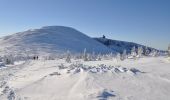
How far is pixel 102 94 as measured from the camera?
14.3 m

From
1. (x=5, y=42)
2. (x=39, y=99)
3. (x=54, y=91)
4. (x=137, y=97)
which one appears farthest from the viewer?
(x=5, y=42)

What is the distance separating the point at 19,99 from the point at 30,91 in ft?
6.80

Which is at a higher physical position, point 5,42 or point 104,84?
point 5,42

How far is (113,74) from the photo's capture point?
18469mm

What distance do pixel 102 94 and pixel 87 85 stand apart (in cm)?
222

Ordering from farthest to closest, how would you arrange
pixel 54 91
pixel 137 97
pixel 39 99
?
pixel 54 91, pixel 39 99, pixel 137 97

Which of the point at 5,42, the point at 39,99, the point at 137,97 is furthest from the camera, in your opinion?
the point at 5,42

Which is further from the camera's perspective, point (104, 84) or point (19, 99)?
point (104, 84)

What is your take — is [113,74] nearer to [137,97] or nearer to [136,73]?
[136,73]

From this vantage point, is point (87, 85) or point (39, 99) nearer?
point (39, 99)

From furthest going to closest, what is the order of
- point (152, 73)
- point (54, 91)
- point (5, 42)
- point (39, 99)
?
1. point (5, 42)
2. point (152, 73)
3. point (54, 91)
4. point (39, 99)

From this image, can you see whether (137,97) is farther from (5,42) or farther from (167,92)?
(5,42)

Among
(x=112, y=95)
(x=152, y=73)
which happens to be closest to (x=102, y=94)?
(x=112, y=95)

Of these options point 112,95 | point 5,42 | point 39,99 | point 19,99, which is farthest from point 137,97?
point 5,42
